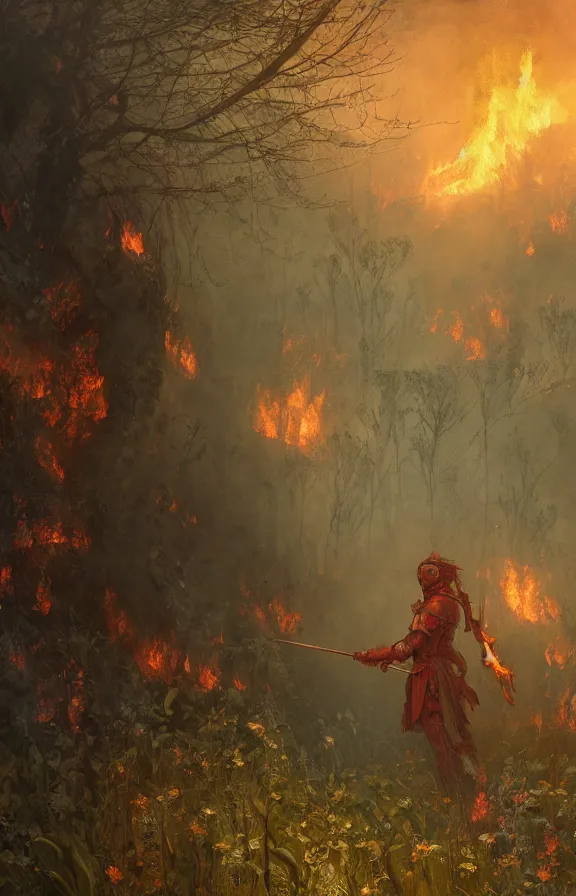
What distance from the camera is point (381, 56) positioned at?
160 inches

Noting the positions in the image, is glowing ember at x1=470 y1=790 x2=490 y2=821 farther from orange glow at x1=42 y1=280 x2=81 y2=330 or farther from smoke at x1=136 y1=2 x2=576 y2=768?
orange glow at x1=42 y1=280 x2=81 y2=330

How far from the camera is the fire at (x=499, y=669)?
3.64 meters

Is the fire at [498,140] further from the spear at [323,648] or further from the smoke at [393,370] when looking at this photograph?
the spear at [323,648]

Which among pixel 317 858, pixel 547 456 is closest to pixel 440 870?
pixel 317 858

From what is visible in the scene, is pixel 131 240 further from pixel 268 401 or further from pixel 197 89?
pixel 268 401

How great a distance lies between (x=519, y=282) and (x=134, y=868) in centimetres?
313

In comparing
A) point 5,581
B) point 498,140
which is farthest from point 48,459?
point 498,140

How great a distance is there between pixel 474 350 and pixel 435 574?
109cm

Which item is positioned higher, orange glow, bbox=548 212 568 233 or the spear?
orange glow, bbox=548 212 568 233

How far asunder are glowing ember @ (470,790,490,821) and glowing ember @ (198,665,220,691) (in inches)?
48.3

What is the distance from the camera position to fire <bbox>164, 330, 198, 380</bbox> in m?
3.92

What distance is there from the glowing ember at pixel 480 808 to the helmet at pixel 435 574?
0.88 m

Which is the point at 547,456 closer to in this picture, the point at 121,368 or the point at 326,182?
the point at 326,182

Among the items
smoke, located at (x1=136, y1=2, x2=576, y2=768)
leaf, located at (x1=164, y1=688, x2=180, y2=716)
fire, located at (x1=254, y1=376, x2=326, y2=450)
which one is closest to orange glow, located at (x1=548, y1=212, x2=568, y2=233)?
smoke, located at (x1=136, y1=2, x2=576, y2=768)
